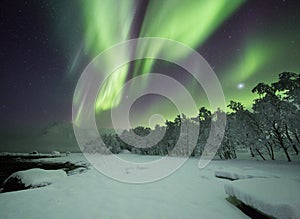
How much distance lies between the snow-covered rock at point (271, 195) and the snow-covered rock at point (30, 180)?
42.4 ft

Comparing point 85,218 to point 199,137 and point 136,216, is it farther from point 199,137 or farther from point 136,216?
point 199,137

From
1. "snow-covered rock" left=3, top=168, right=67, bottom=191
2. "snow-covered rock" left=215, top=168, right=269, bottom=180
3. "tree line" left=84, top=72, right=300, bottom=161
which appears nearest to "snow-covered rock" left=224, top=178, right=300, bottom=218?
"snow-covered rock" left=215, top=168, right=269, bottom=180

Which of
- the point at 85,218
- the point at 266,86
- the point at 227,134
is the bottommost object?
the point at 85,218

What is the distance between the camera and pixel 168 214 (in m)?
5.72

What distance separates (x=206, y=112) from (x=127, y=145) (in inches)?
2011

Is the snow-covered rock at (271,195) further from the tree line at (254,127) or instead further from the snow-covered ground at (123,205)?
the tree line at (254,127)

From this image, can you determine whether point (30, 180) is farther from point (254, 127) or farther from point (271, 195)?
point (254, 127)

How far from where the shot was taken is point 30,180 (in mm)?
11633

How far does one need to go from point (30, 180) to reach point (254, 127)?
30920 millimetres

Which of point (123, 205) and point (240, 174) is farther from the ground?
point (240, 174)

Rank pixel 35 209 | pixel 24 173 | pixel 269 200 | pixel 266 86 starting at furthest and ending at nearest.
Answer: pixel 266 86
pixel 24 173
pixel 35 209
pixel 269 200

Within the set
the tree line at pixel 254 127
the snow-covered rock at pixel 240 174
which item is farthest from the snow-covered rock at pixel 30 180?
the tree line at pixel 254 127

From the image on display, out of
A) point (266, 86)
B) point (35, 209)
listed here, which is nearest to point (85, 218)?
point (35, 209)

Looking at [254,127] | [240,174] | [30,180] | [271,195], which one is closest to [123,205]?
[271,195]
